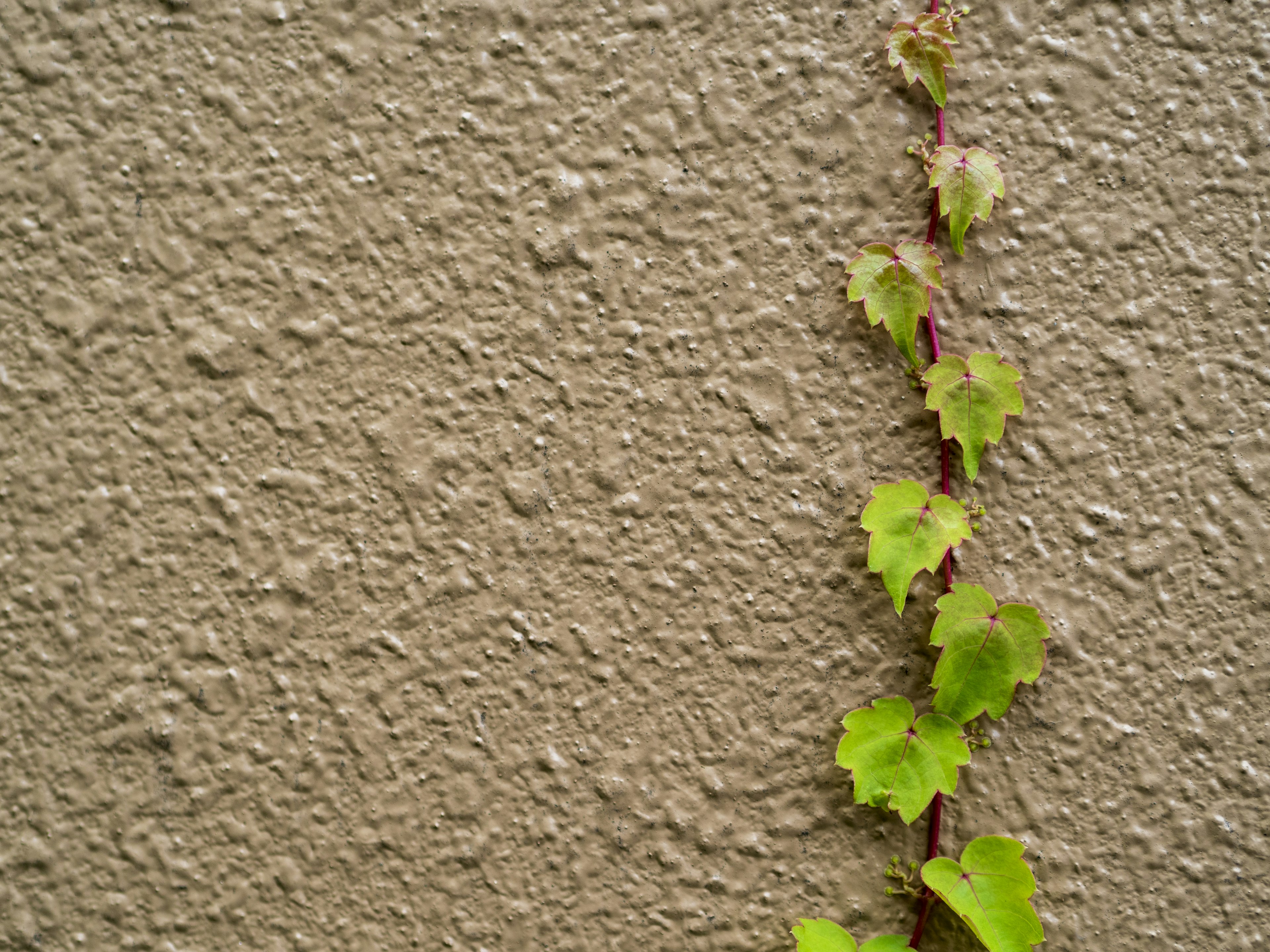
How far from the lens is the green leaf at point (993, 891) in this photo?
22.9 inches

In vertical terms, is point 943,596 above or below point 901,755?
above

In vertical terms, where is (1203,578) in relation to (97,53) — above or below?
below

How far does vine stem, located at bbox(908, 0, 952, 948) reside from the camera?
2.07 ft

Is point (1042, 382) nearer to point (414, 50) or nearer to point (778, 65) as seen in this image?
point (778, 65)

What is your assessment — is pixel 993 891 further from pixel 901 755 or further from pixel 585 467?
pixel 585 467

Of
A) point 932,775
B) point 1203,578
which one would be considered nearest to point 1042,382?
point 1203,578

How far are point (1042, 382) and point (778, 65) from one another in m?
0.35

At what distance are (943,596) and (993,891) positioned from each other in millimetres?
222

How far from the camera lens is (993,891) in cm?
59

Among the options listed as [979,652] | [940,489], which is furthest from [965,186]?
[979,652]

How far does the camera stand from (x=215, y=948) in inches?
26.6

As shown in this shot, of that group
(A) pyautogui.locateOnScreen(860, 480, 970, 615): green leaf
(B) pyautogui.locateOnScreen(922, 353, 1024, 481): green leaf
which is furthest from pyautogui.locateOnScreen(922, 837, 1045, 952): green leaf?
(B) pyautogui.locateOnScreen(922, 353, 1024, 481): green leaf

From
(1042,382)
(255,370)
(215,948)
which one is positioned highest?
(255,370)

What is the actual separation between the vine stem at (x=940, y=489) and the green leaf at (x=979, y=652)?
2 centimetres
